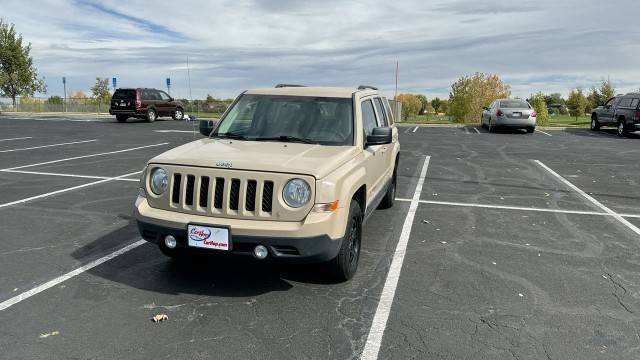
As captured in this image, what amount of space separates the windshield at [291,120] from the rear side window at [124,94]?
2279cm

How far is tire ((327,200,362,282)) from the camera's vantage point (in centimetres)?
425

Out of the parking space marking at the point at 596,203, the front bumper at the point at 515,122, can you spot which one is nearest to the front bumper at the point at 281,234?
the parking space marking at the point at 596,203

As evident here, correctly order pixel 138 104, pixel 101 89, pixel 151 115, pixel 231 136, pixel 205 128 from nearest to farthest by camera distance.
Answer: pixel 231 136
pixel 205 128
pixel 138 104
pixel 151 115
pixel 101 89

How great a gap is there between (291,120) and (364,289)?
1917mm

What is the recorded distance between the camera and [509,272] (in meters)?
4.87

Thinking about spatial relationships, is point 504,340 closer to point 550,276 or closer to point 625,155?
point 550,276

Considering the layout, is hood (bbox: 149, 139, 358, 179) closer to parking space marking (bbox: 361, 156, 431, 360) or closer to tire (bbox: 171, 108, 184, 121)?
parking space marking (bbox: 361, 156, 431, 360)

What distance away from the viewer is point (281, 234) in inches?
149

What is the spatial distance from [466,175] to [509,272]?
6.15m

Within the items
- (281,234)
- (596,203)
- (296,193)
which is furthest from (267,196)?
(596,203)

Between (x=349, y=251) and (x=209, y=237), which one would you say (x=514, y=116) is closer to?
(x=349, y=251)

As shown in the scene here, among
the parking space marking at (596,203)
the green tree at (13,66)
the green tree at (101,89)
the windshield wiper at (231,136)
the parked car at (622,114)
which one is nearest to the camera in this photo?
the windshield wiper at (231,136)

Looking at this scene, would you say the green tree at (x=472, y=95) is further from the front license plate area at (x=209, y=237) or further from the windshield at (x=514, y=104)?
the front license plate area at (x=209, y=237)

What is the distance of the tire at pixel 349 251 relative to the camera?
4.25 metres
